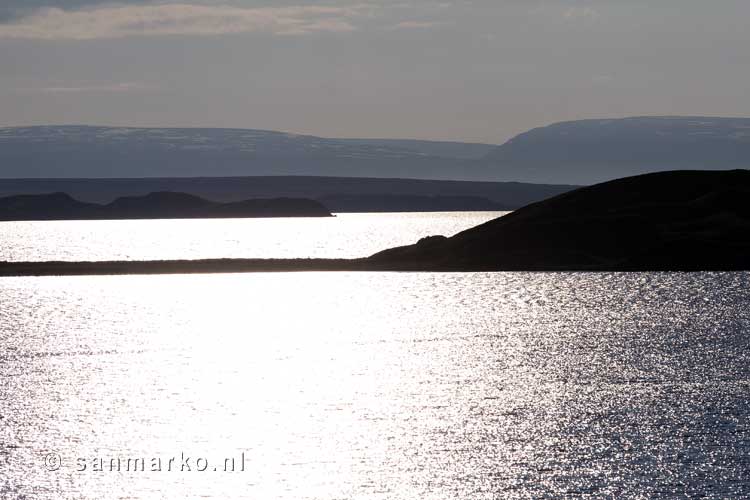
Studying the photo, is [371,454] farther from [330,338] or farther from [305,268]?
[305,268]

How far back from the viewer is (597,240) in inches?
6791

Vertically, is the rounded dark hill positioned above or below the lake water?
above

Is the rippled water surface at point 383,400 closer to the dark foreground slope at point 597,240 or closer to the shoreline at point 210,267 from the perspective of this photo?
the dark foreground slope at point 597,240

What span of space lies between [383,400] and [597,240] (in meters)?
112

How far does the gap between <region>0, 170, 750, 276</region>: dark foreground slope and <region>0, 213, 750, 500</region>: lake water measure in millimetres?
35991

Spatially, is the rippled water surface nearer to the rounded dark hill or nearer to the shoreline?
the rounded dark hill

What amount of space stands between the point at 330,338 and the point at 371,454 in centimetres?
4991

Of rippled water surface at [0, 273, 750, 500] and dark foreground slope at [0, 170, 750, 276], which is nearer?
rippled water surface at [0, 273, 750, 500]

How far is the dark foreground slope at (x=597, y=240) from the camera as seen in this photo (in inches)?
6580

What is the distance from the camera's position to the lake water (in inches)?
1855

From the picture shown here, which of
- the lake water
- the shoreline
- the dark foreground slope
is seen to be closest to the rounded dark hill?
the dark foreground slope

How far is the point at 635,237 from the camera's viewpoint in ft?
561

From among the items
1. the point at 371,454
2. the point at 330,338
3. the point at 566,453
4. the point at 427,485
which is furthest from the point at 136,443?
the point at 330,338

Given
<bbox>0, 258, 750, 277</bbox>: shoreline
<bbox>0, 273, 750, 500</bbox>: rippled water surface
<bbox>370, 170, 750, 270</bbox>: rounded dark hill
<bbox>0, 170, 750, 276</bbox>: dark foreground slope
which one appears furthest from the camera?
<bbox>0, 258, 750, 277</bbox>: shoreline
